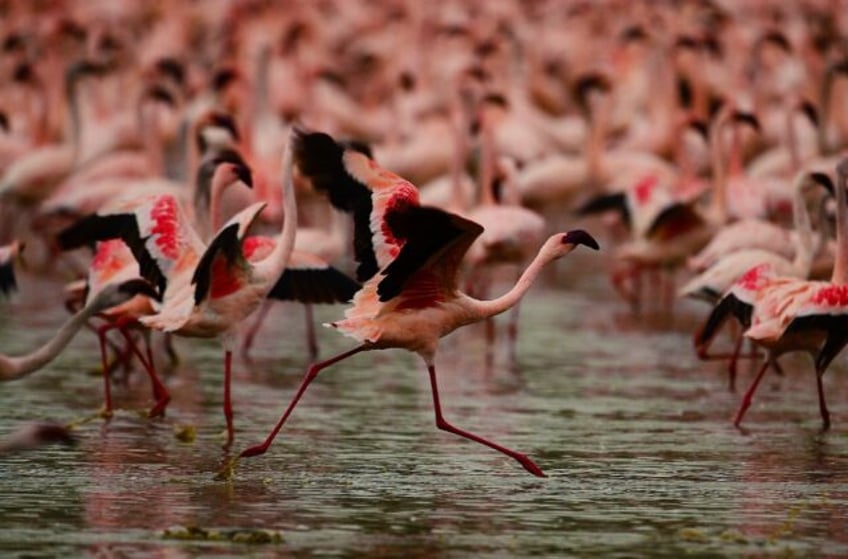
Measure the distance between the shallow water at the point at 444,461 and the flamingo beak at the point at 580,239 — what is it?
1.04 metres

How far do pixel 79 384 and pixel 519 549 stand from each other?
18.7 feet

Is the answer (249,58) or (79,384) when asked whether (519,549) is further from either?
(249,58)

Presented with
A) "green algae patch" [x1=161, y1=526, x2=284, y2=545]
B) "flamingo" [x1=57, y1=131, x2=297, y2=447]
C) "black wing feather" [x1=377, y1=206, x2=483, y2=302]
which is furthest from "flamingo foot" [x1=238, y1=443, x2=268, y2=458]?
"green algae patch" [x1=161, y1=526, x2=284, y2=545]

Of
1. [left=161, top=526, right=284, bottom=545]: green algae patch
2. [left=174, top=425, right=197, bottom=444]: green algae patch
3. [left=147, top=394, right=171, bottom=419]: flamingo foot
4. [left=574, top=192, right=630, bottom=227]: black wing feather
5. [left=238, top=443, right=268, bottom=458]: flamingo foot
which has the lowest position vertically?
[left=161, top=526, right=284, bottom=545]: green algae patch

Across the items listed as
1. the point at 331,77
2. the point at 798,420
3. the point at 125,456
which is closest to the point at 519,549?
the point at 125,456

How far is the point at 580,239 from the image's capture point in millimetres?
→ 11156

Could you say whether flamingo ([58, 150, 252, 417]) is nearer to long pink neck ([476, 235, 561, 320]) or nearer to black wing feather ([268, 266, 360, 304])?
black wing feather ([268, 266, 360, 304])

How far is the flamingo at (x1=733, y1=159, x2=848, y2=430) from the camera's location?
39.2 ft

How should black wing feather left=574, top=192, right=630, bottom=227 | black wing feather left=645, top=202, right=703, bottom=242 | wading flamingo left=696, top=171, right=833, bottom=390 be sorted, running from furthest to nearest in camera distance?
black wing feather left=574, top=192, right=630, bottom=227, black wing feather left=645, top=202, right=703, bottom=242, wading flamingo left=696, top=171, right=833, bottom=390

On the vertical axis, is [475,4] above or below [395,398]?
above

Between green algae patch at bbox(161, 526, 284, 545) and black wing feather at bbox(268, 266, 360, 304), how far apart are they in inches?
176

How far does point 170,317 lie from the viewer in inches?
469

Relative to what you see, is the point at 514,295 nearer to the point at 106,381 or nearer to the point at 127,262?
the point at 106,381

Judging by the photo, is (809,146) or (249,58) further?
(249,58)
